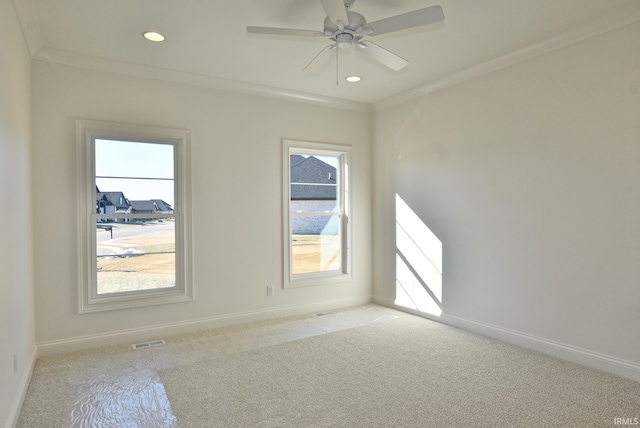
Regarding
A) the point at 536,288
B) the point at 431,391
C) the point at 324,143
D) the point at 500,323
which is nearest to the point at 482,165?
the point at 536,288

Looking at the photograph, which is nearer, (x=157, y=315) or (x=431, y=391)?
(x=431, y=391)

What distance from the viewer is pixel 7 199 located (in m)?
2.34

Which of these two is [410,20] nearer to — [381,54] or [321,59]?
[381,54]

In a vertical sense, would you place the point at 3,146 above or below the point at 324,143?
below

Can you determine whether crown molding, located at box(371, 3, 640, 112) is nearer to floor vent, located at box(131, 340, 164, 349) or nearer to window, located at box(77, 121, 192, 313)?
window, located at box(77, 121, 192, 313)

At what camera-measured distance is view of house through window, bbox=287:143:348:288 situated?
16.0 ft

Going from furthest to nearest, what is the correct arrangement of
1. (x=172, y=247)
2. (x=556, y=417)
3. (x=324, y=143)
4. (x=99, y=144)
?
(x=324, y=143)
(x=172, y=247)
(x=99, y=144)
(x=556, y=417)

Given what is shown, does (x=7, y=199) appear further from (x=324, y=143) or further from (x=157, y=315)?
(x=324, y=143)

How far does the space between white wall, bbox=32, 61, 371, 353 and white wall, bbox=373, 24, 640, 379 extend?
48.8 inches

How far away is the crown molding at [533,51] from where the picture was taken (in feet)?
9.45

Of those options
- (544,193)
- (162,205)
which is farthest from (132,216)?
(544,193)

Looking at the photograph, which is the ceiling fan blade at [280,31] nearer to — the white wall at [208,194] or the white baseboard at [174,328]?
the white wall at [208,194]

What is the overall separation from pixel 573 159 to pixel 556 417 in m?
1.98

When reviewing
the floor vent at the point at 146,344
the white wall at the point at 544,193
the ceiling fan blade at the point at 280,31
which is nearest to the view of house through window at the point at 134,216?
the floor vent at the point at 146,344
